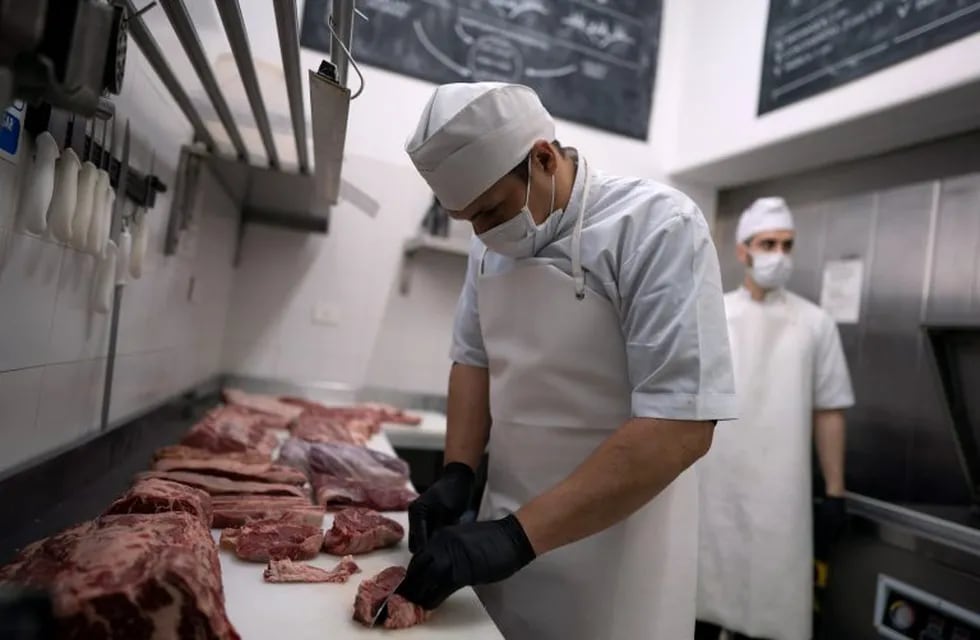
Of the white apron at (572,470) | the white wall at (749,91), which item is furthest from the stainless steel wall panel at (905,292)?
the white apron at (572,470)

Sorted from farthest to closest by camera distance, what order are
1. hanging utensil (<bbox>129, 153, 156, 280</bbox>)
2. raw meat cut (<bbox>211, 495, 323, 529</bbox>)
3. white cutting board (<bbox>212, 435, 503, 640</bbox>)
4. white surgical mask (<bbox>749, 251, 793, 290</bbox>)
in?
white surgical mask (<bbox>749, 251, 793, 290</bbox>), hanging utensil (<bbox>129, 153, 156, 280</bbox>), raw meat cut (<bbox>211, 495, 323, 529</bbox>), white cutting board (<bbox>212, 435, 503, 640</bbox>)

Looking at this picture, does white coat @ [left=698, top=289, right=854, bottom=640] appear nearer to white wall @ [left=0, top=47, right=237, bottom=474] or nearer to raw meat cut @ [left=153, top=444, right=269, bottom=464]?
raw meat cut @ [left=153, top=444, right=269, bottom=464]

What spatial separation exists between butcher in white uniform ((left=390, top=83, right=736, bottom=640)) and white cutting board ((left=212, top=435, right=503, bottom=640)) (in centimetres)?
6

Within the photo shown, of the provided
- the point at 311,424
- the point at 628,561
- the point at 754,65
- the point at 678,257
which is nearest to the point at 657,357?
the point at 678,257

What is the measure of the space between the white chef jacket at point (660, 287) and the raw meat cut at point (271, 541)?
620mm

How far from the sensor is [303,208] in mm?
2904

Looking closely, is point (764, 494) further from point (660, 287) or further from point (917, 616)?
point (660, 287)

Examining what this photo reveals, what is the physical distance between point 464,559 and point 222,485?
2.10ft

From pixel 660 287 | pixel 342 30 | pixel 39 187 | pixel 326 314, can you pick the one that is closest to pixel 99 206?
pixel 39 187

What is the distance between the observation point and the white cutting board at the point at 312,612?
823 mm

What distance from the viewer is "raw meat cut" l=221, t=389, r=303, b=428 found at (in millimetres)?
2328

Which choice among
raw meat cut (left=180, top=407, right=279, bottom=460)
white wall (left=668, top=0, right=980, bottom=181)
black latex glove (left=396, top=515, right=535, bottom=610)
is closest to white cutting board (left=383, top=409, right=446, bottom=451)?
raw meat cut (left=180, top=407, right=279, bottom=460)

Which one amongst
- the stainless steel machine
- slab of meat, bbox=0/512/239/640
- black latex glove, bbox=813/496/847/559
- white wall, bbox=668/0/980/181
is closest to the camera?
slab of meat, bbox=0/512/239/640

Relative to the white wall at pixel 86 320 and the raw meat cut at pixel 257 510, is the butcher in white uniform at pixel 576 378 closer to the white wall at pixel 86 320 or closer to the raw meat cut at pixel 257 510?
the raw meat cut at pixel 257 510
